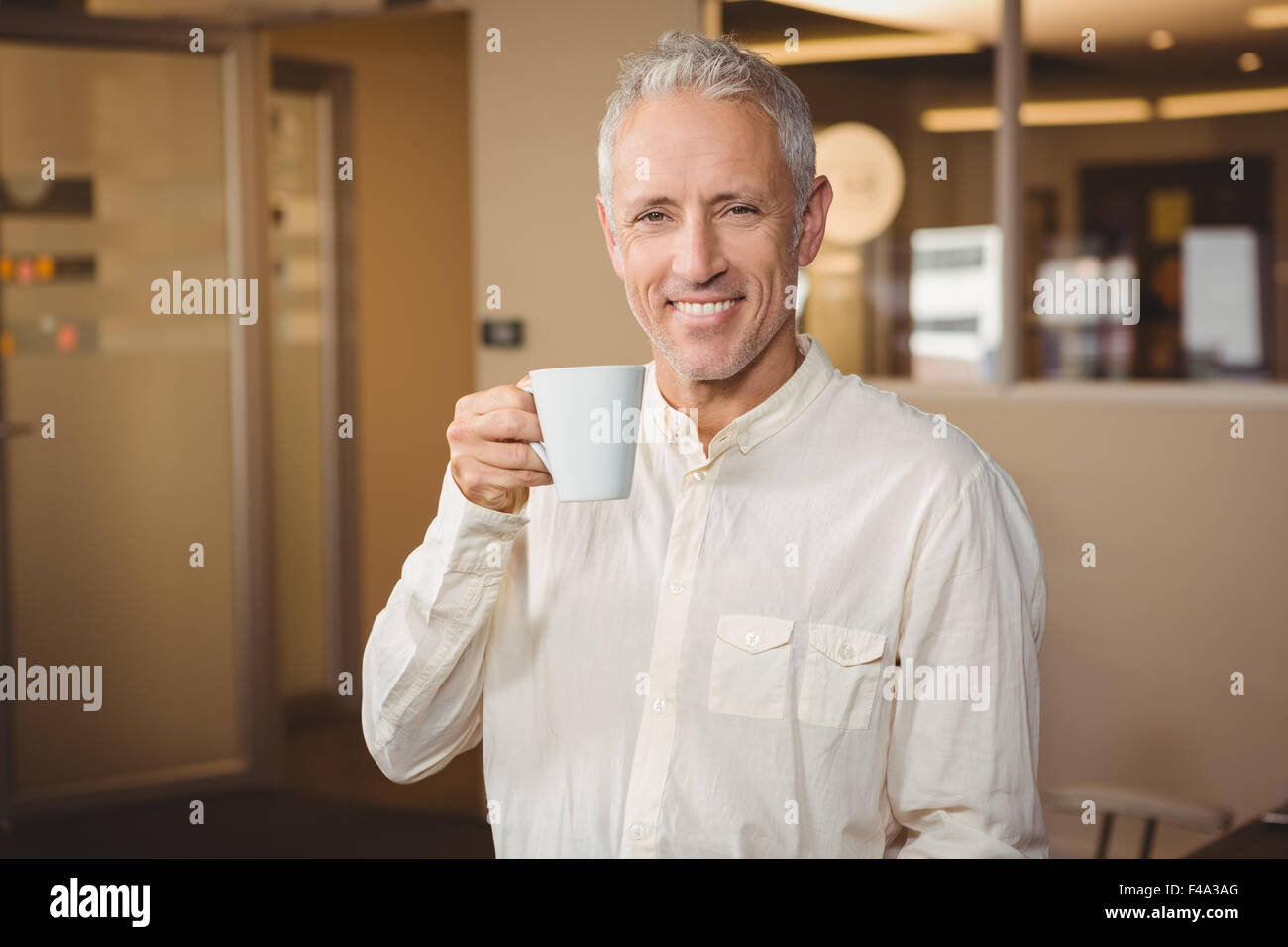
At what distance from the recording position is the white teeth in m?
1.02

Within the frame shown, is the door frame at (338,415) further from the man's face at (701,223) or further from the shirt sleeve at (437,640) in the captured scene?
the man's face at (701,223)

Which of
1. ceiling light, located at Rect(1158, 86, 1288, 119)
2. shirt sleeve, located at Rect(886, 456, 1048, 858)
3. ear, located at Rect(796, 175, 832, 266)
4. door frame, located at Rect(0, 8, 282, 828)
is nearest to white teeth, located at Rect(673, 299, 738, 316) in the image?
ear, located at Rect(796, 175, 832, 266)

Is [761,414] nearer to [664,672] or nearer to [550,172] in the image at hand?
[664,672]

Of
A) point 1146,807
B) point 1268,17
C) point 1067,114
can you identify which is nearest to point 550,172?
point 1146,807

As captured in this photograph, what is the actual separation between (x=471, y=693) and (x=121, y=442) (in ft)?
8.60

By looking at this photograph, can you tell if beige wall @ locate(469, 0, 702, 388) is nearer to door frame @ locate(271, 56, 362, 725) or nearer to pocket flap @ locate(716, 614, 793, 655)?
door frame @ locate(271, 56, 362, 725)

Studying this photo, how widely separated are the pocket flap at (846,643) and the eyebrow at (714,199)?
341 millimetres

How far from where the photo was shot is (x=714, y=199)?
3.32ft

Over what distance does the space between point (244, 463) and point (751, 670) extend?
2.67 metres

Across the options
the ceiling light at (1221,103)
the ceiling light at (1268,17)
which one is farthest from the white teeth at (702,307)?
the ceiling light at (1221,103)

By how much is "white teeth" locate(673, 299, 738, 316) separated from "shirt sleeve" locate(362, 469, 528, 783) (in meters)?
0.20

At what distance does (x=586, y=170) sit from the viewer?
307 centimetres
